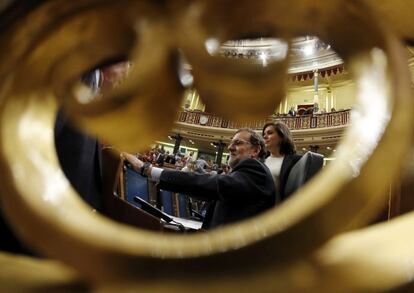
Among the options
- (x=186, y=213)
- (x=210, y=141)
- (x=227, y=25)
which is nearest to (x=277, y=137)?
(x=186, y=213)

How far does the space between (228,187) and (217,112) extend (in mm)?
1958

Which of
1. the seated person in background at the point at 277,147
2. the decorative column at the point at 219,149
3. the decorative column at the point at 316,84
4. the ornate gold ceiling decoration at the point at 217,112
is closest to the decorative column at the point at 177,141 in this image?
the decorative column at the point at 219,149

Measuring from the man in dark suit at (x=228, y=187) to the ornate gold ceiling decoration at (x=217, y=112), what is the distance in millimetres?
1918

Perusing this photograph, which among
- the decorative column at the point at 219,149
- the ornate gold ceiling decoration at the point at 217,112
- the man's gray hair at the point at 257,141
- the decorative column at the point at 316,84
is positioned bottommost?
the ornate gold ceiling decoration at the point at 217,112

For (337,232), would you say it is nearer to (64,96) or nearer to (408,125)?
(408,125)

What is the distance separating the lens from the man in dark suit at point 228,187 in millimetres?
2178

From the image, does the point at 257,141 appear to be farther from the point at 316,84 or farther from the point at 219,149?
the point at 316,84

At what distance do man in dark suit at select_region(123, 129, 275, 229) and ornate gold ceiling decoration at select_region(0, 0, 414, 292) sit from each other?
1918mm

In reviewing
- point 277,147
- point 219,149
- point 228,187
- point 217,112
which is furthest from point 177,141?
point 217,112

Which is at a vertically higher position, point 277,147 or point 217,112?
point 277,147

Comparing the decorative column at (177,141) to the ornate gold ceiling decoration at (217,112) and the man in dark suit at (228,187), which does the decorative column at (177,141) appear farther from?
the ornate gold ceiling decoration at (217,112)

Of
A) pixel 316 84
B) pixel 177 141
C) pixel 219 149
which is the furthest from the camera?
pixel 177 141

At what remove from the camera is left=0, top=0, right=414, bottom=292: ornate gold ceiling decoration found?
0.49 ft

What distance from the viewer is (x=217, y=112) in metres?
0.24
